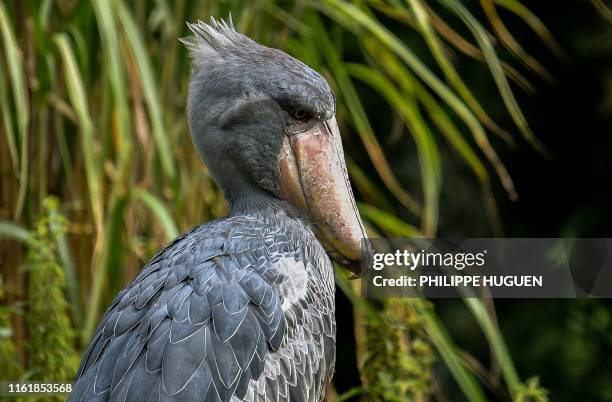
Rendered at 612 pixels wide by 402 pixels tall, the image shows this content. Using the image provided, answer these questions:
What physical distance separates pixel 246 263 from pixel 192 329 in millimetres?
171

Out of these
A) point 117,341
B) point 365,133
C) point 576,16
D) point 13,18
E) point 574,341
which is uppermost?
point 576,16

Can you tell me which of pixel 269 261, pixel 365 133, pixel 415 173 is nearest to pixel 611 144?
pixel 415 173

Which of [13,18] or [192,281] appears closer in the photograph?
[192,281]

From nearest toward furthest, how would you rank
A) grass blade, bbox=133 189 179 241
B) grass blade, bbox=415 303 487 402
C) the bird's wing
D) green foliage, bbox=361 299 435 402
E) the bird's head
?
the bird's wing, the bird's head, green foliage, bbox=361 299 435 402, grass blade, bbox=133 189 179 241, grass blade, bbox=415 303 487 402

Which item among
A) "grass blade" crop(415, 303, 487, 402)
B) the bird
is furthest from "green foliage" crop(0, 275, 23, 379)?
"grass blade" crop(415, 303, 487, 402)

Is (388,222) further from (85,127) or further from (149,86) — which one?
(85,127)

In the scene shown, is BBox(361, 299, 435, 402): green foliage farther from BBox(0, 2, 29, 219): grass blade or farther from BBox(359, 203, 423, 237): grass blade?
BBox(0, 2, 29, 219): grass blade

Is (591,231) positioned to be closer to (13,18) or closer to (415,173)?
(415,173)

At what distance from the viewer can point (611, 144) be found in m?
4.04

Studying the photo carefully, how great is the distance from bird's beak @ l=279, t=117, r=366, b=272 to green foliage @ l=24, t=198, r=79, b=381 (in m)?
0.58

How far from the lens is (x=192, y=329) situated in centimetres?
153

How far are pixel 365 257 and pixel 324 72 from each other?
1091 mm

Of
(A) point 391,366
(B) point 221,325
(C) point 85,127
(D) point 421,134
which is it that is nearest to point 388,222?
(D) point 421,134

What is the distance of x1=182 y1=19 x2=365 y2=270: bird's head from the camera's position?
1.79 metres
